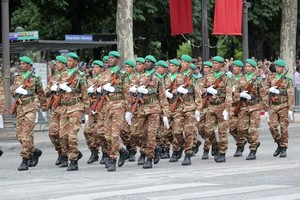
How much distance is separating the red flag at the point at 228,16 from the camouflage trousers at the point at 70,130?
461 inches

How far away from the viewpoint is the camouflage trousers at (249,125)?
19.5 meters

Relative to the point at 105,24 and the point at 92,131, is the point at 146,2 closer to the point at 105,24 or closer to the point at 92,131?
the point at 105,24

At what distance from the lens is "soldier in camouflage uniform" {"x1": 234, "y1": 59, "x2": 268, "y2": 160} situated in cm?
1955

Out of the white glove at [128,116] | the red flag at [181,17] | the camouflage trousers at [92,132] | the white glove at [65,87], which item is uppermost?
the red flag at [181,17]

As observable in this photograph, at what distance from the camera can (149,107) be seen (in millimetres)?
18000

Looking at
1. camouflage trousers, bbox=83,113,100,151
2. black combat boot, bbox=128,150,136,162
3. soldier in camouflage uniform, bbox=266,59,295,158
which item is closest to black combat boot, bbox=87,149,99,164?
camouflage trousers, bbox=83,113,100,151

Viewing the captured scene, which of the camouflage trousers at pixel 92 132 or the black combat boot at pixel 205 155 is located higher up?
the camouflage trousers at pixel 92 132

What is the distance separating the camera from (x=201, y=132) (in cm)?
1992

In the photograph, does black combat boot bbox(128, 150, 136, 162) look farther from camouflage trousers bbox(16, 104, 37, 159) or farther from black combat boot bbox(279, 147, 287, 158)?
black combat boot bbox(279, 147, 287, 158)

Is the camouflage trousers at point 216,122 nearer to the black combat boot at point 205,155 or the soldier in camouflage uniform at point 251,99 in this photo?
the black combat boot at point 205,155

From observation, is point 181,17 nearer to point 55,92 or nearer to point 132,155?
point 132,155

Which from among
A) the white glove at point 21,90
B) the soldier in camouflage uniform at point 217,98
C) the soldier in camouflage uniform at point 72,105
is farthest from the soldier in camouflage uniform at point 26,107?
the soldier in camouflage uniform at point 217,98

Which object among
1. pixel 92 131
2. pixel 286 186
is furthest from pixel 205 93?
pixel 286 186

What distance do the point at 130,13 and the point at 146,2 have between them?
30.7ft
